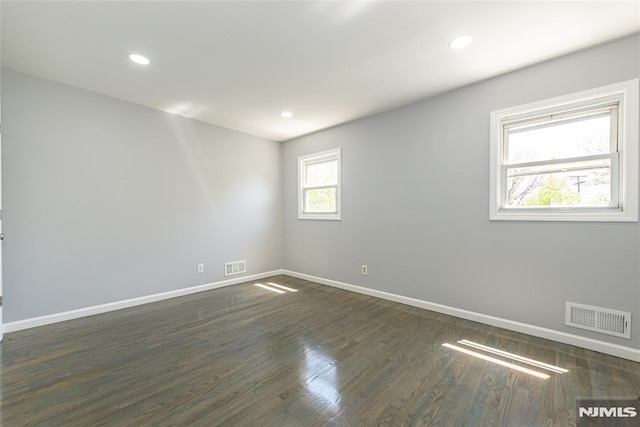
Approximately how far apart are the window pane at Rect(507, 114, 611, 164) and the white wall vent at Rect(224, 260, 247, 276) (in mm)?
4062

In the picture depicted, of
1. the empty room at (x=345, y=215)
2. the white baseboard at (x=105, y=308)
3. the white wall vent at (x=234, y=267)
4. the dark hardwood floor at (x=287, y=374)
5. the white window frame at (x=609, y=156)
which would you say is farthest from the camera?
the white wall vent at (x=234, y=267)

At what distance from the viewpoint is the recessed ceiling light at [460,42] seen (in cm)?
209

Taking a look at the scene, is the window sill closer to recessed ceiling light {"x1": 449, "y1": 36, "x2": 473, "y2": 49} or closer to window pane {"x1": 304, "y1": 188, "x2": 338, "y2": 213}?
recessed ceiling light {"x1": 449, "y1": 36, "x2": 473, "y2": 49}

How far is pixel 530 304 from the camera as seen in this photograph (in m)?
2.51

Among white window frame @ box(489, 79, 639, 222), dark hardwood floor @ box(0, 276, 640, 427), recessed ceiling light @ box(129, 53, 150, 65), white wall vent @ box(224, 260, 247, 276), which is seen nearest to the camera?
dark hardwood floor @ box(0, 276, 640, 427)

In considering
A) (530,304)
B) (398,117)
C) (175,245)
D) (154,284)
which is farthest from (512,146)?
(154,284)

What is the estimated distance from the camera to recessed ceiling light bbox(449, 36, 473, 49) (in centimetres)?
209

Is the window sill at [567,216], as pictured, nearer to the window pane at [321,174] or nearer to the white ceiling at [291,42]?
the white ceiling at [291,42]

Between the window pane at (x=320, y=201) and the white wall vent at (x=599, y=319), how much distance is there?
295 centimetres

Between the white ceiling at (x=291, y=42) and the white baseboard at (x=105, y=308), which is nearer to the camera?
the white ceiling at (x=291, y=42)

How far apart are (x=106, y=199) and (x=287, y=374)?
2.99m

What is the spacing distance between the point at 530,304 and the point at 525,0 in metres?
2.54

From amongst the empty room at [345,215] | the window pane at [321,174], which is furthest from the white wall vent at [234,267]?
the window pane at [321,174]

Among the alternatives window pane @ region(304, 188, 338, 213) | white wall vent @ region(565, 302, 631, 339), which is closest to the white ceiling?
window pane @ region(304, 188, 338, 213)
